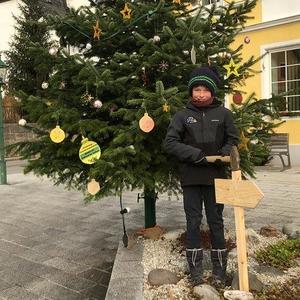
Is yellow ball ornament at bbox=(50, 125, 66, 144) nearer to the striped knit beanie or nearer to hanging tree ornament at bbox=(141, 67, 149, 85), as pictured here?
hanging tree ornament at bbox=(141, 67, 149, 85)

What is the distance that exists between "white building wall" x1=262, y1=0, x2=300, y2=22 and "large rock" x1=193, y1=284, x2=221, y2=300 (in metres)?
11.7

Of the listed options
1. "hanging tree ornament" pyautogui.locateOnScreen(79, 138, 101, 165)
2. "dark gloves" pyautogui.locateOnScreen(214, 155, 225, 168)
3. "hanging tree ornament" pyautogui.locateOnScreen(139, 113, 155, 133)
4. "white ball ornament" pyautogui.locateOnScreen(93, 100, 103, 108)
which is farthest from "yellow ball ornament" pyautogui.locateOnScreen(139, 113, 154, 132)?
"dark gloves" pyautogui.locateOnScreen(214, 155, 225, 168)

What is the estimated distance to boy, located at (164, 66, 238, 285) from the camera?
150 inches

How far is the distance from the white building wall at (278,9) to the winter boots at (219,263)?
1133 centimetres

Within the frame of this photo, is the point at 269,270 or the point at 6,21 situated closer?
the point at 269,270

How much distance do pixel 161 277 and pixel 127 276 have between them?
0.30m

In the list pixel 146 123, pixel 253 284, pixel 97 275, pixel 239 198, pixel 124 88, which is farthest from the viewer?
pixel 97 275

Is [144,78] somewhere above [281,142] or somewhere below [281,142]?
above

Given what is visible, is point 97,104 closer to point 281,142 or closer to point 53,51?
point 53,51

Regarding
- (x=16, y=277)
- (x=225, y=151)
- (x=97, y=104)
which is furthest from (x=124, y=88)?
(x=16, y=277)

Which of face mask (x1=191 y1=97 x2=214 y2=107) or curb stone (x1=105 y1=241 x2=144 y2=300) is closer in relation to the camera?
curb stone (x1=105 y1=241 x2=144 y2=300)

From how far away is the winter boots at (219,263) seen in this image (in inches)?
151

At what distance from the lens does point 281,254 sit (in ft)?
14.1

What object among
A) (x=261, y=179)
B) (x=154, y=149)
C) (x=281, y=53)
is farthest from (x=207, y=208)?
(x=281, y=53)
